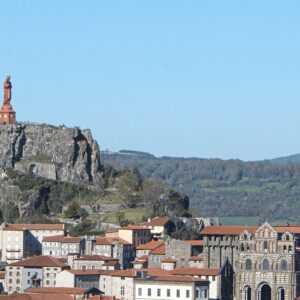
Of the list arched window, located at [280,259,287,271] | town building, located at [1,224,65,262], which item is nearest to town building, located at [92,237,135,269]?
town building, located at [1,224,65,262]

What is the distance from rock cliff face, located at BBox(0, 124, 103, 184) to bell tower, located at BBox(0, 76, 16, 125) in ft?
10.1

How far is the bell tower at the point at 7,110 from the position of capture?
476 feet

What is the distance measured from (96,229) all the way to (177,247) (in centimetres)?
1669

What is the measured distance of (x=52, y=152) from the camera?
141625 millimetres

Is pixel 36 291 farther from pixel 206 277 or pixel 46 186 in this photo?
pixel 46 186

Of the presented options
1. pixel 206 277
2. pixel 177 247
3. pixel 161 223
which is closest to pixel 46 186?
pixel 161 223

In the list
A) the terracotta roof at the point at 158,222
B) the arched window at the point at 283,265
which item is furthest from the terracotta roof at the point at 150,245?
the arched window at the point at 283,265

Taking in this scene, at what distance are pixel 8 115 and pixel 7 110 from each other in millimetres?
658

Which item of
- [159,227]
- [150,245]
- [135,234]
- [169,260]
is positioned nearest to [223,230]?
[169,260]

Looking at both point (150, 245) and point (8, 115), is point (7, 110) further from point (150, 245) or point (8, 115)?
point (150, 245)

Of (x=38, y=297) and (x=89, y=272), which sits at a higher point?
(x=89, y=272)

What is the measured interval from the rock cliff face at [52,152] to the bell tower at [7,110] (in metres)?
3.07

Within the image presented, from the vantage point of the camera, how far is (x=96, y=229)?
129 metres

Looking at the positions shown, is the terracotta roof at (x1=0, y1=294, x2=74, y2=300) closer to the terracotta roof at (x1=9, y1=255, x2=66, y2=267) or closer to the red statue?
the terracotta roof at (x1=9, y1=255, x2=66, y2=267)
